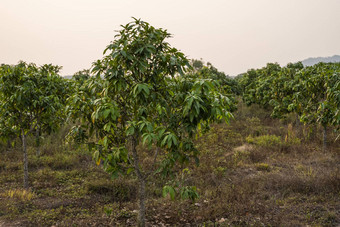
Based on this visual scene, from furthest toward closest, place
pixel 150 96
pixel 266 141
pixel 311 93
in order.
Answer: pixel 266 141, pixel 311 93, pixel 150 96

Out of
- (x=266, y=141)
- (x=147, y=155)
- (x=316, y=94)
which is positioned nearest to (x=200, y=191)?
(x=147, y=155)

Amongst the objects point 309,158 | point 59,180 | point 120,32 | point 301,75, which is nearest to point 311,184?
point 309,158

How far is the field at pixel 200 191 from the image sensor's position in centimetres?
537

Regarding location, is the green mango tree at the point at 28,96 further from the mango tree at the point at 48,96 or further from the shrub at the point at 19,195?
the shrub at the point at 19,195

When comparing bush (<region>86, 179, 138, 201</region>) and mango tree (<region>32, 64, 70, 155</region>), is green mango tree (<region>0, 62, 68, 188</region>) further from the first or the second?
bush (<region>86, 179, 138, 201</region>)

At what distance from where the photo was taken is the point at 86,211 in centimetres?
579

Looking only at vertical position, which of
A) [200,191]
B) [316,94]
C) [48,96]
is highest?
[48,96]

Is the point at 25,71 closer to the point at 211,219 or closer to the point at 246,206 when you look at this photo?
the point at 211,219

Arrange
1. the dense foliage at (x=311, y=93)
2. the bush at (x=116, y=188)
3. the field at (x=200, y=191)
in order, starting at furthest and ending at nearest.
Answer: the dense foliage at (x=311, y=93) → the bush at (x=116, y=188) → the field at (x=200, y=191)

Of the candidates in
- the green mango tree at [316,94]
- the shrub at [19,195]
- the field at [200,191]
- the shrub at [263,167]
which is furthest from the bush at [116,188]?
the green mango tree at [316,94]

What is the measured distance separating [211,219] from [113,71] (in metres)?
4.00

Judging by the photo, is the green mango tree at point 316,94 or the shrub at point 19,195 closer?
the shrub at point 19,195

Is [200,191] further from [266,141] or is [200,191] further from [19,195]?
[266,141]

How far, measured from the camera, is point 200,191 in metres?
6.86
